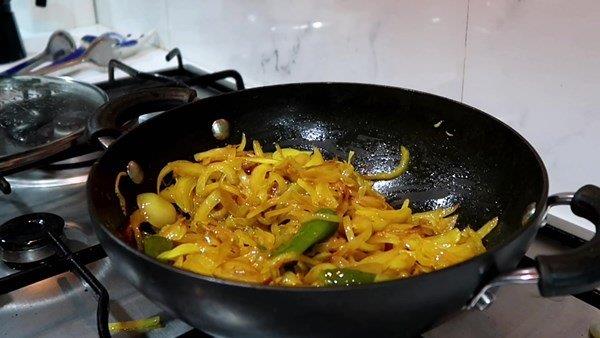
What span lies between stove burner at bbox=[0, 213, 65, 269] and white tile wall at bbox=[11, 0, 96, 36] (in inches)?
43.6

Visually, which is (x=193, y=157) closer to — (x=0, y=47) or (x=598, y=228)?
(x=598, y=228)

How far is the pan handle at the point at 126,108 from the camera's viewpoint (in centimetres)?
71

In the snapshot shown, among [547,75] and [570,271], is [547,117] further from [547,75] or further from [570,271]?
[570,271]

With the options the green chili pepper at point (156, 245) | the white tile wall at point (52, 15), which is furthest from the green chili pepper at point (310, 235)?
the white tile wall at point (52, 15)

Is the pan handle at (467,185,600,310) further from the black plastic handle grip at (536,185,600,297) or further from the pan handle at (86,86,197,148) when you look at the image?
the pan handle at (86,86,197,148)

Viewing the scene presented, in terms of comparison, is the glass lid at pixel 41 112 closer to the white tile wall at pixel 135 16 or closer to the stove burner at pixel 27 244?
the stove burner at pixel 27 244

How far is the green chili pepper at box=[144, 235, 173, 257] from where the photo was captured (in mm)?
634

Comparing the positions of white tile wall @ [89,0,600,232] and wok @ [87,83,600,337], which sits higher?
white tile wall @ [89,0,600,232]

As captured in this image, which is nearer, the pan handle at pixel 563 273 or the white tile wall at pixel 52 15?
the pan handle at pixel 563 273

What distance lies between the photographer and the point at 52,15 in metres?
1.74

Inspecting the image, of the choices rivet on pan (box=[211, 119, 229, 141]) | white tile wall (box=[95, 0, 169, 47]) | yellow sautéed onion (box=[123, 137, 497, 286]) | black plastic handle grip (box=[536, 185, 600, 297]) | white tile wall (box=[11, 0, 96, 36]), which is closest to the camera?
black plastic handle grip (box=[536, 185, 600, 297])

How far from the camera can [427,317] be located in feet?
1.55

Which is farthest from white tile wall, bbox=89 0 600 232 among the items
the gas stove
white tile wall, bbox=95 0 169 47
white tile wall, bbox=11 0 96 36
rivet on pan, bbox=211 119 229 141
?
white tile wall, bbox=11 0 96 36

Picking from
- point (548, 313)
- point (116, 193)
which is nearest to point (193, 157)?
point (116, 193)
